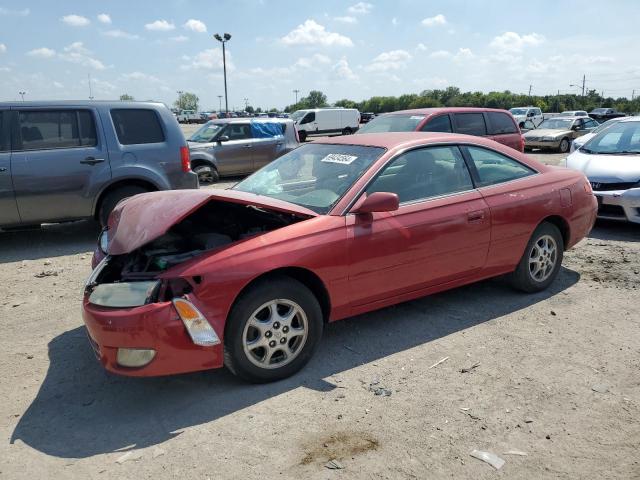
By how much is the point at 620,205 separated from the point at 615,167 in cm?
73

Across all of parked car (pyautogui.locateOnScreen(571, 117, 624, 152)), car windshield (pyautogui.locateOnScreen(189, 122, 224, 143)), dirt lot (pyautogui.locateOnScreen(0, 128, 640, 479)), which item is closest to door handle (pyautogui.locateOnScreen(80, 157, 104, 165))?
dirt lot (pyautogui.locateOnScreen(0, 128, 640, 479))

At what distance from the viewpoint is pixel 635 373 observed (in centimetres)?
362

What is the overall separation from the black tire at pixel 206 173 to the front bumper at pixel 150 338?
10116 millimetres

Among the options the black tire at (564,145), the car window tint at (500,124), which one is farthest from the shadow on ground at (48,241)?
the black tire at (564,145)

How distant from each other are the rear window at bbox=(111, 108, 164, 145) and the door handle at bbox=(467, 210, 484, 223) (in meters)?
4.86

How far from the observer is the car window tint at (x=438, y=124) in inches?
380

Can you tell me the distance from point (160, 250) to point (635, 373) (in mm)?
3418

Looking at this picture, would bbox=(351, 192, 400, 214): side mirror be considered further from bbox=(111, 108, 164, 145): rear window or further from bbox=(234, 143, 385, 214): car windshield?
bbox=(111, 108, 164, 145): rear window

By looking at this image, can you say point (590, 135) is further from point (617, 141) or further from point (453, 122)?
point (453, 122)

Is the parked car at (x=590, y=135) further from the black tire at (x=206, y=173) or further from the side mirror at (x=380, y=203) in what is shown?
the black tire at (x=206, y=173)

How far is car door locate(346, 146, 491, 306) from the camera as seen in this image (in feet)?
12.6

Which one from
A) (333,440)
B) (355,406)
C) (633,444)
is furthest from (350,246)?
(633,444)

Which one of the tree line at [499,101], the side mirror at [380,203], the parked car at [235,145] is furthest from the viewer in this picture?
the tree line at [499,101]

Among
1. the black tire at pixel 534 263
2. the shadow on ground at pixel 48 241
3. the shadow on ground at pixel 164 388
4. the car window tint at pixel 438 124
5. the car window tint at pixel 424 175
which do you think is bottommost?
the shadow on ground at pixel 164 388
